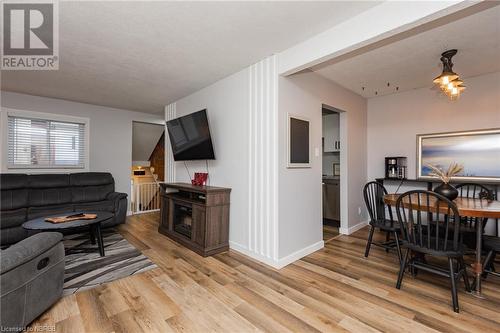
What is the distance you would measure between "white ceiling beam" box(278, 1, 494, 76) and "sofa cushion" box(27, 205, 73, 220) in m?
4.23

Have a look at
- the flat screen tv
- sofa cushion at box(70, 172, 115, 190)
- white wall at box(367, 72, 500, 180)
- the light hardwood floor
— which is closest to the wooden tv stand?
the light hardwood floor

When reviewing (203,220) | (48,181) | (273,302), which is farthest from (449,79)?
(48,181)

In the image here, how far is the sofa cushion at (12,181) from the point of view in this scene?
362cm

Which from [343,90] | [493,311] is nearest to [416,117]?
[343,90]

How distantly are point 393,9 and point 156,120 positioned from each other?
5421mm

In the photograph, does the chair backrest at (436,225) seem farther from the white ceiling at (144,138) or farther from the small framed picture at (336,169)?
the white ceiling at (144,138)

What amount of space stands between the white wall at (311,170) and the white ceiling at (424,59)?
0.27 m

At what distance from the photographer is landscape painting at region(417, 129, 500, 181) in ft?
10.9

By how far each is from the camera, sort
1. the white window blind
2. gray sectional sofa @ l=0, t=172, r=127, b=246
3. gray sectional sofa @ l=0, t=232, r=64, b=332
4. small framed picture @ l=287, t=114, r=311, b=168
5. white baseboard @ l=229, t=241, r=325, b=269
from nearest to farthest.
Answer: gray sectional sofa @ l=0, t=232, r=64, b=332
white baseboard @ l=229, t=241, r=325, b=269
small framed picture @ l=287, t=114, r=311, b=168
gray sectional sofa @ l=0, t=172, r=127, b=246
the white window blind

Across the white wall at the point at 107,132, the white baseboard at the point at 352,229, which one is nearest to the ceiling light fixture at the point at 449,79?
the white baseboard at the point at 352,229

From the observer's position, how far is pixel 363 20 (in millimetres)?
1994

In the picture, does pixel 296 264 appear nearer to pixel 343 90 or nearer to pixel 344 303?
pixel 344 303

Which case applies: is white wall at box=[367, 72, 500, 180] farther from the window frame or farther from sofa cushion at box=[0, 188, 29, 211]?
sofa cushion at box=[0, 188, 29, 211]

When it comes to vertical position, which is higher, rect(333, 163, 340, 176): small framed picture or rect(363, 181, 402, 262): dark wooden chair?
rect(333, 163, 340, 176): small framed picture
